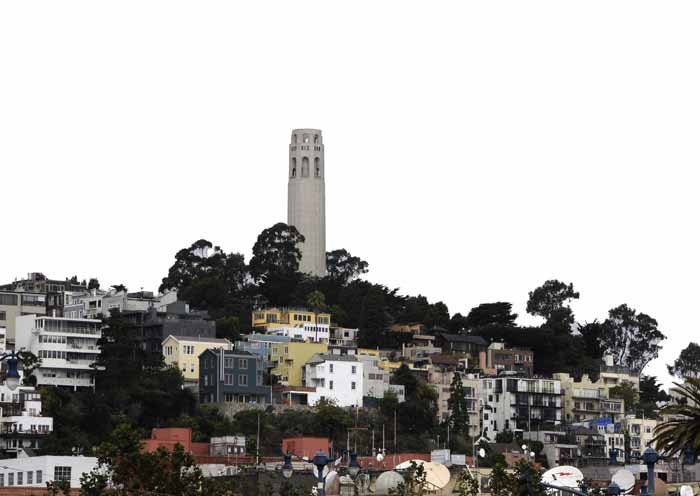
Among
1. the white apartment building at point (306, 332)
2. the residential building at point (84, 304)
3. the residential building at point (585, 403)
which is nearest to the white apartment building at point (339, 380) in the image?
the white apartment building at point (306, 332)

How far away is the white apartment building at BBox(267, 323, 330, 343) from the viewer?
562ft

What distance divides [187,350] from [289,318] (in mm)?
19774

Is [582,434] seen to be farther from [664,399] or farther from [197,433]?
[197,433]

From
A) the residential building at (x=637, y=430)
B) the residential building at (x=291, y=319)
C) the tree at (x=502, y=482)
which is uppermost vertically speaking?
the residential building at (x=291, y=319)

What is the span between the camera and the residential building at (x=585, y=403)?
175 metres

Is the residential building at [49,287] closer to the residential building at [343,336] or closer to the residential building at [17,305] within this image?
the residential building at [17,305]

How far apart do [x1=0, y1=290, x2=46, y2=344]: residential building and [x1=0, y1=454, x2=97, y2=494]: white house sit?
2192 inches

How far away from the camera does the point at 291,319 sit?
17475 centimetres

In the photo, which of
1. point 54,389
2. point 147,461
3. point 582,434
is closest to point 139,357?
point 54,389

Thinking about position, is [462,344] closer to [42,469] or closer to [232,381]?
[232,381]

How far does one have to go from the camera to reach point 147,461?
65.4m

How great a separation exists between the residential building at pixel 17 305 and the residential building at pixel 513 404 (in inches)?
1543

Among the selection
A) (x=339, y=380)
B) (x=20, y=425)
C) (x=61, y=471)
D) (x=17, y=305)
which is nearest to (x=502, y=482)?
(x=61, y=471)

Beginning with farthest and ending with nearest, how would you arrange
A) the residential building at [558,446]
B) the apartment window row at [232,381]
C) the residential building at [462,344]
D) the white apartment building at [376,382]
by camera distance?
the residential building at [462,344]
the white apartment building at [376,382]
the residential building at [558,446]
the apartment window row at [232,381]
